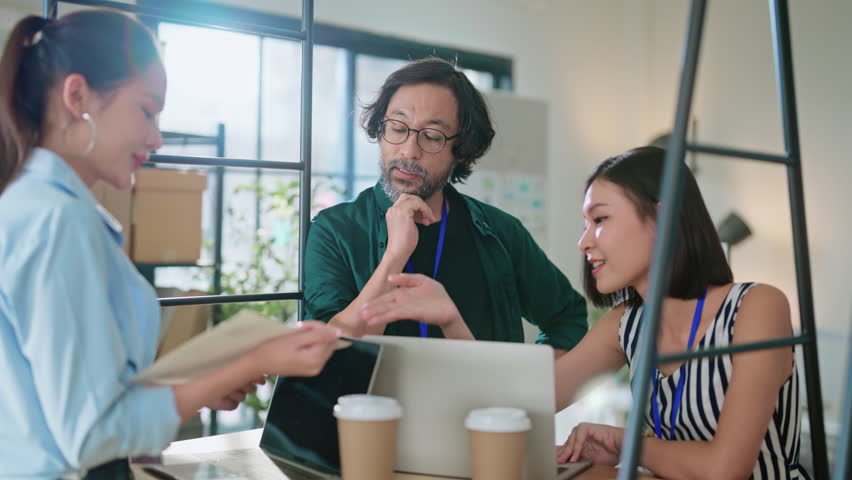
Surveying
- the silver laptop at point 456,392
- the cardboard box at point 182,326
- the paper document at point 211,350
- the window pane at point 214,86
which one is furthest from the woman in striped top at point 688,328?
the window pane at point 214,86

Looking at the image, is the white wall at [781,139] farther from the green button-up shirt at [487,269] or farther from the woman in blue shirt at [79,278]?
the woman in blue shirt at [79,278]

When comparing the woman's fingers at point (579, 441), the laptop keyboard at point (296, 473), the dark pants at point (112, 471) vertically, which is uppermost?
the dark pants at point (112, 471)

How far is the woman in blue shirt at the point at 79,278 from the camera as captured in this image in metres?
0.94

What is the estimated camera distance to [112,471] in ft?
3.67

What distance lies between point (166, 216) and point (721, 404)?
2.59 meters

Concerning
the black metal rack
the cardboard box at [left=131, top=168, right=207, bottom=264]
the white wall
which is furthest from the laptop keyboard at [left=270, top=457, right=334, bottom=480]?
the white wall

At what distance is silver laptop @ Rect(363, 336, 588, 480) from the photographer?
1.27 meters

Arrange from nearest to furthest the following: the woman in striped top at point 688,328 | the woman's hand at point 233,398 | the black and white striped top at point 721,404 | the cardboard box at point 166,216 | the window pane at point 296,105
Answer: the woman's hand at point 233,398 → the woman in striped top at point 688,328 → the black and white striped top at point 721,404 → the cardboard box at point 166,216 → the window pane at point 296,105

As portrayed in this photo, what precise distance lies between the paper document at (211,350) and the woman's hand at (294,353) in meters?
0.02

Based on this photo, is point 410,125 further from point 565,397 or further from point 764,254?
point 764,254

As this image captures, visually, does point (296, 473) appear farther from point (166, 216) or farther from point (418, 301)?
point (166, 216)

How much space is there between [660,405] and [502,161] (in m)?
4.04

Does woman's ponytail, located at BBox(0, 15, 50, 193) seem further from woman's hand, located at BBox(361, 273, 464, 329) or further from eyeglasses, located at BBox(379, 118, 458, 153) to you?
eyeglasses, located at BBox(379, 118, 458, 153)

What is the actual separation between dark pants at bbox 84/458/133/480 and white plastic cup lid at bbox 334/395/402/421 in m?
0.30
